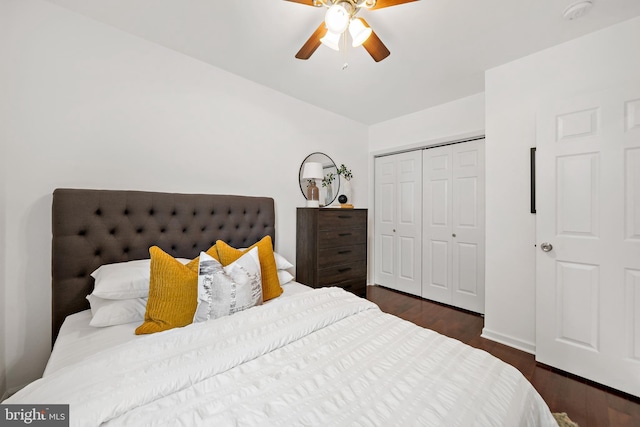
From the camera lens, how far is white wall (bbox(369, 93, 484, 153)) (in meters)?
2.70

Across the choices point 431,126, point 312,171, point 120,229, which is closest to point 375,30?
point 312,171

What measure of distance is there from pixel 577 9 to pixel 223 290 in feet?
8.94

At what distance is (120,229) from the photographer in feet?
5.43

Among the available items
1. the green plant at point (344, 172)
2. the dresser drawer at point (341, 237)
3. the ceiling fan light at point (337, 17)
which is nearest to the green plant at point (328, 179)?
the green plant at point (344, 172)

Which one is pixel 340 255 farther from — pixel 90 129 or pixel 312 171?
pixel 90 129

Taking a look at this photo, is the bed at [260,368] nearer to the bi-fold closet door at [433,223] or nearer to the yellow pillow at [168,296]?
the yellow pillow at [168,296]

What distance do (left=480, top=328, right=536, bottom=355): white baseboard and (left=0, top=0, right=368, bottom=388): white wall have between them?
2569 millimetres

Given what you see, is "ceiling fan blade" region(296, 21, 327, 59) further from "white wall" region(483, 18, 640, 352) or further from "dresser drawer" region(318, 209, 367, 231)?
"white wall" region(483, 18, 640, 352)

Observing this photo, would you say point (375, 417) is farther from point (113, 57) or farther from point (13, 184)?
point (113, 57)

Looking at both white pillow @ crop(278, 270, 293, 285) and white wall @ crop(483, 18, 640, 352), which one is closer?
white wall @ crop(483, 18, 640, 352)

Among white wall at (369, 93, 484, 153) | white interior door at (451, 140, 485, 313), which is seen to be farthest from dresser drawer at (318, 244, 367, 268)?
white wall at (369, 93, 484, 153)

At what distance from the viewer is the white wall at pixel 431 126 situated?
2703mm

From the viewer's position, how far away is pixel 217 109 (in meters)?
2.20

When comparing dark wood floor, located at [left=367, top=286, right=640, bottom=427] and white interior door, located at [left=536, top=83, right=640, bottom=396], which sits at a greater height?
white interior door, located at [left=536, top=83, right=640, bottom=396]
